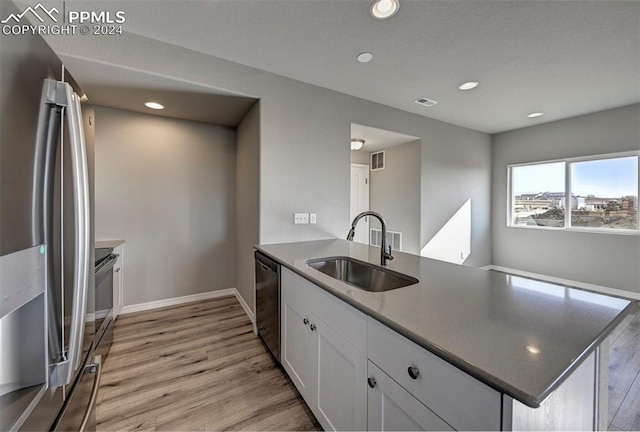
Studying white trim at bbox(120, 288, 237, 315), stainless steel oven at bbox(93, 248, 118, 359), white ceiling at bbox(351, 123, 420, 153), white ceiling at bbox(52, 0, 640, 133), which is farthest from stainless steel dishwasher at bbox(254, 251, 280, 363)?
white ceiling at bbox(351, 123, 420, 153)

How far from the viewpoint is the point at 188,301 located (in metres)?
3.29

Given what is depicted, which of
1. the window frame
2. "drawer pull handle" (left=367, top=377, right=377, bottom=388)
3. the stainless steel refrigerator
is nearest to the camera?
the stainless steel refrigerator

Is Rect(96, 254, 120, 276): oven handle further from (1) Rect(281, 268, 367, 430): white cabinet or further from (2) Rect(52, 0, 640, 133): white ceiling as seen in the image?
(2) Rect(52, 0, 640, 133): white ceiling

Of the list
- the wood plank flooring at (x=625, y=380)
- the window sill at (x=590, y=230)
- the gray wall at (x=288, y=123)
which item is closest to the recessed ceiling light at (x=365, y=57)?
the gray wall at (x=288, y=123)

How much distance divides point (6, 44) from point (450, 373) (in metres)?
1.36

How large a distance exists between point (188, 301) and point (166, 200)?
1.38m

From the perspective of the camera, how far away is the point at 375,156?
4.95m

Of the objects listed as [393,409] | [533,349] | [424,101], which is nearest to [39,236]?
[393,409]

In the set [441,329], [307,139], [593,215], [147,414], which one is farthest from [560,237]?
[147,414]

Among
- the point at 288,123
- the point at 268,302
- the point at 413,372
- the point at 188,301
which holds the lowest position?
the point at 188,301

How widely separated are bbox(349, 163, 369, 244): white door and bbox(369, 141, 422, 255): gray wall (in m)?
0.22

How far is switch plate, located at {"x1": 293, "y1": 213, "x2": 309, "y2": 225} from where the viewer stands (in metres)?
2.67

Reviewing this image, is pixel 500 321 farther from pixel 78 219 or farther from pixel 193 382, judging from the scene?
pixel 193 382

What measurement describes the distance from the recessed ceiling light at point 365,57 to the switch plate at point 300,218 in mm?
1637
